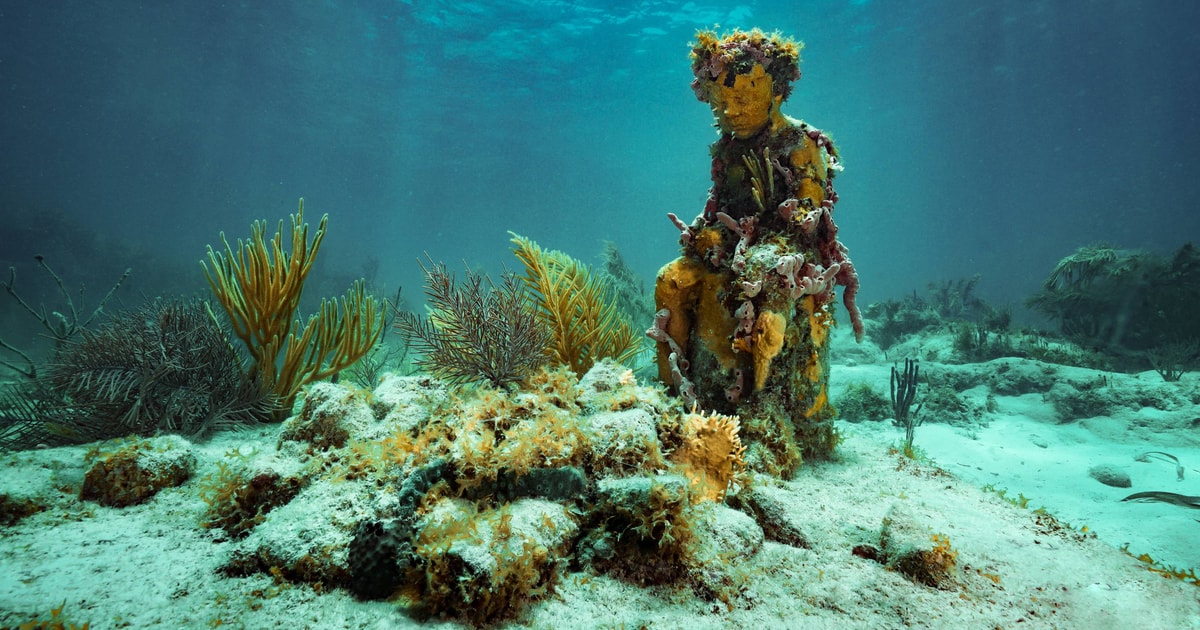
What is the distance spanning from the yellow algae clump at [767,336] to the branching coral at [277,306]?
3.54m

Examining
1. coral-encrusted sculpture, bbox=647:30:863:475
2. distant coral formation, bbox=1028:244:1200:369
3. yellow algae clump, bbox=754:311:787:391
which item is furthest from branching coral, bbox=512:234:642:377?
distant coral formation, bbox=1028:244:1200:369

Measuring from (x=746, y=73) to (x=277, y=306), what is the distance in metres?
4.65

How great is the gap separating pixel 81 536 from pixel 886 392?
9.09 metres

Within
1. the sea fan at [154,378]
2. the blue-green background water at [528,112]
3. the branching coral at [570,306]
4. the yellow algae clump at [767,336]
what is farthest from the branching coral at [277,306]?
the blue-green background water at [528,112]

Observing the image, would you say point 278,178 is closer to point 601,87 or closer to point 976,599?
point 601,87

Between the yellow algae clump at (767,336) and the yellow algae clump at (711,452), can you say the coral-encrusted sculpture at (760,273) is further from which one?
the yellow algae clump at (711,452)

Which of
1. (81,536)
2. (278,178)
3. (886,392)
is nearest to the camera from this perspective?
(81,536)

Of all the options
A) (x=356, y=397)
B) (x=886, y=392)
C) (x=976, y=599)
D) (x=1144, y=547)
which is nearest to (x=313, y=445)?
(x=356, y=397)

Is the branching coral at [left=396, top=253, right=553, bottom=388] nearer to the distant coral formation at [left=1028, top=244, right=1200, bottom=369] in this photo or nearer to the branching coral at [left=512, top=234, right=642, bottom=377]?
the branching coral at [left=512, top=234, right=642, bottom=377]

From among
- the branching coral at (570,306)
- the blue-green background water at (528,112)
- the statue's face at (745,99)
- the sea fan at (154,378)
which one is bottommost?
the sea fan at (154,378)

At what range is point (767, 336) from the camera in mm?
3381

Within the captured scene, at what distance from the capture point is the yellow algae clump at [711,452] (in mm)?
2719

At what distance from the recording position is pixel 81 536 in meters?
2.03

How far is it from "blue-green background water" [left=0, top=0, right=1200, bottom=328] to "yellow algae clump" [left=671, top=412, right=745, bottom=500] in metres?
10.0
